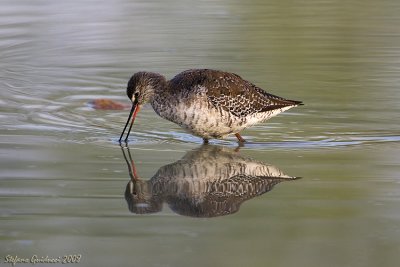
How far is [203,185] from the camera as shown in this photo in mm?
8602

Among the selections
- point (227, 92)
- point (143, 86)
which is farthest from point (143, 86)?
point (227, 92)

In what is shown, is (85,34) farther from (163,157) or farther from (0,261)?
(0,261)

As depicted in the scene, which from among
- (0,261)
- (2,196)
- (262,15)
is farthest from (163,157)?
(262,15)

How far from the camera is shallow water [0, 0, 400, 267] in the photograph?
704cm

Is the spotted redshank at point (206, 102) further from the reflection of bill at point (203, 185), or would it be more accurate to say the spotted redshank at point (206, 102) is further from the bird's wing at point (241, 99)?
the reflection of bill at point (203, 185)

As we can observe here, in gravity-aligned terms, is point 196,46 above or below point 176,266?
above

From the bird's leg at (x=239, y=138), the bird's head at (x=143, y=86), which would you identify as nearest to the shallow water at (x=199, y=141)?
the bird's leg at (x=239, y=138)

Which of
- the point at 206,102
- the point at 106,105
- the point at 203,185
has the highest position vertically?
the point at 206,102

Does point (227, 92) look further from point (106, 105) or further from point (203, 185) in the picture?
point (203, 185)

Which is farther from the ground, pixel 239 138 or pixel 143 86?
pixel 143 86

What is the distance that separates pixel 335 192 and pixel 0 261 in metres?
2.94

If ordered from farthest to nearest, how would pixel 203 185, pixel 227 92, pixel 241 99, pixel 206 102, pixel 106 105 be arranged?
pixel 106 105
pixel 241 99
pixel 227 92
pixel 206 102
pixel 203 185

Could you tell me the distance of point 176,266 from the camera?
21.3 feet

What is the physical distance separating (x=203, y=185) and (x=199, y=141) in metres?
2.23
